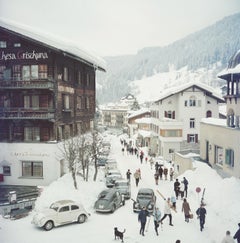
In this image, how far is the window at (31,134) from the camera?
2630cm

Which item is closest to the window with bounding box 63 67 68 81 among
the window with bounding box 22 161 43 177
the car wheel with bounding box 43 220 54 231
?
the window with bounding box 22 161 43 177

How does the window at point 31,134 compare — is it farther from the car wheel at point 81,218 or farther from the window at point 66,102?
the car wheel at point 81,218

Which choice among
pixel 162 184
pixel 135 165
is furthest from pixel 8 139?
pixel 135 165

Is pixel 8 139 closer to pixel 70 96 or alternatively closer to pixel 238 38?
pixel 70 96

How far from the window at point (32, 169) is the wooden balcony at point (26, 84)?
5774mm

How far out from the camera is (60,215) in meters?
16.4

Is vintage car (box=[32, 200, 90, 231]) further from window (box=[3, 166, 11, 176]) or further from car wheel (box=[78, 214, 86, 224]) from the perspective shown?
window (box=[3, 166, 11, 176])

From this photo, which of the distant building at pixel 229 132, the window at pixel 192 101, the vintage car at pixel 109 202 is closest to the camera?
the vintage car at pixel 109 202

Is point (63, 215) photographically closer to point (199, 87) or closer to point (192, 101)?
point (192, 101)

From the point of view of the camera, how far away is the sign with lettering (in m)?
25.4

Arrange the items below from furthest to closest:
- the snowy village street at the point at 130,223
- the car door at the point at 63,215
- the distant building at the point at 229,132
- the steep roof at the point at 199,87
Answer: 1. the steep roof at the point at 199,87
2. the distant building at the point at 229,132
3. the car door at the point at 63,215
4. the snowy village street at the point at 130,223

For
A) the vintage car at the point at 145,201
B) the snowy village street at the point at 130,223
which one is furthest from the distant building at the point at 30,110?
the vintage car at the point at 145,201

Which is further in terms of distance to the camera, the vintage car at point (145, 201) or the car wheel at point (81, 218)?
the vintage car at point (145, 201)

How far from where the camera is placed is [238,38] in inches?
781
